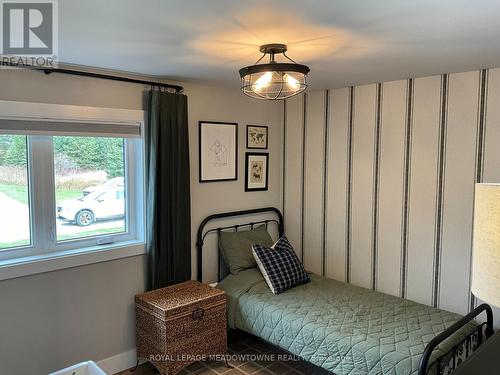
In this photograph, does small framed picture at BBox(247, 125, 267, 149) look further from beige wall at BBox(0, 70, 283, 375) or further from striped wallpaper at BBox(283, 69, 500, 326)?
beige wall at BBox(0, 70, 283, 375)

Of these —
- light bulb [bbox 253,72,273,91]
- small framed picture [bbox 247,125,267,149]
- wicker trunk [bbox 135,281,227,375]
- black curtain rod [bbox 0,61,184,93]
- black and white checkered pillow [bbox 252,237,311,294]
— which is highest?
black curtain rod [bbox 0,61,184,93]

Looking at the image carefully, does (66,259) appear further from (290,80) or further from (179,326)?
(290,80)

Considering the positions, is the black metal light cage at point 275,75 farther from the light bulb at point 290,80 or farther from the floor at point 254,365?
the floor at point 254,365

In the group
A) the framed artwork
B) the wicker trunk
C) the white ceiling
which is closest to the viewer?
the white ceiling

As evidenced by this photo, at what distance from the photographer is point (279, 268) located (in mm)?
3457

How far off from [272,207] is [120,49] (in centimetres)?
238

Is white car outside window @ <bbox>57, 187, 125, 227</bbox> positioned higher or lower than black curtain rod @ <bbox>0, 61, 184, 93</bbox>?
lower

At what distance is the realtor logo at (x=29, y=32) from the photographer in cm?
169

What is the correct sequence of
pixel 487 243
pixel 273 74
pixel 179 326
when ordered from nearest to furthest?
pixel 487 243 < pixel 273 74 < pixel 179 326

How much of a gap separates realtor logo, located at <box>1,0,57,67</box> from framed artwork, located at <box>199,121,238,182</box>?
139 cm

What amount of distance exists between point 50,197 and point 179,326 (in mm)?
1273

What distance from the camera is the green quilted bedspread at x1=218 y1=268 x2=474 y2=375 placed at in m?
2.49

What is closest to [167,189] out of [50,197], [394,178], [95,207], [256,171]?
[95,207]

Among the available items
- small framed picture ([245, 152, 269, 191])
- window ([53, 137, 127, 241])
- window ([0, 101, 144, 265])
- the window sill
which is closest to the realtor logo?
window ([0, 101, 144, 265])
